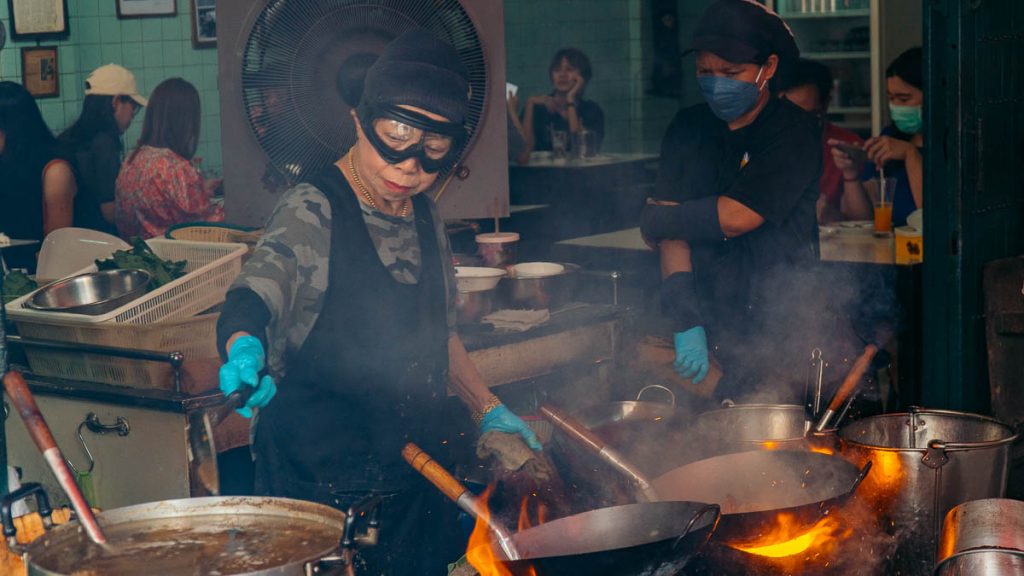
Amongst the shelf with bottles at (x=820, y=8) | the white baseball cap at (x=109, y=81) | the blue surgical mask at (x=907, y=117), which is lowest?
the blue surgical mask at (x=907, y=117)

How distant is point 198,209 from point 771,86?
3.03 metres

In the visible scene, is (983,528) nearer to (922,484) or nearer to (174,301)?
(922,484)

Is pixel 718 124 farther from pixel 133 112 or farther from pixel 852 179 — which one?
pixel 133 112

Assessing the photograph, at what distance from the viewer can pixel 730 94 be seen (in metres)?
3.37

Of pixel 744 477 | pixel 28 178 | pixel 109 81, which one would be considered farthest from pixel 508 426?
pixel 109 81

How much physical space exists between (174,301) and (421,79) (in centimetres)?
111

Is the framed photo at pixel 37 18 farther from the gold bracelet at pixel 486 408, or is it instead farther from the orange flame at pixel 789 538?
the orange flame at pixel 789 538

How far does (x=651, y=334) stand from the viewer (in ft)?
13.9

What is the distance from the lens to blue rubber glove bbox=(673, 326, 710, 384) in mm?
3535

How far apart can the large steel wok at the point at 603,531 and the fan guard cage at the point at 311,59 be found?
4.32 feet

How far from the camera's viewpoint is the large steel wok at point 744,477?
2293 millimetres

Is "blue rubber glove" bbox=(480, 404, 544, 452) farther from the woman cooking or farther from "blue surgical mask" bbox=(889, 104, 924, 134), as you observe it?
"blue surgical mask" bbox=(889, 104, 924, 134)

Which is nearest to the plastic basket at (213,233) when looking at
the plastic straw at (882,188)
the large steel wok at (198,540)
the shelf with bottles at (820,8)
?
the large steel wok at (198,540)

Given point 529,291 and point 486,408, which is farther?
point 529,291
